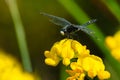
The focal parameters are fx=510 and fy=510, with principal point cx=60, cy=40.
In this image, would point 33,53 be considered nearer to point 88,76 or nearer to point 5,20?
point 5,20

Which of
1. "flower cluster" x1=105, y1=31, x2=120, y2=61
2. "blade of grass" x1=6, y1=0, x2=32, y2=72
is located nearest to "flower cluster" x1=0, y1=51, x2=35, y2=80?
"blade of grass" x1=6, y1=0, x2=32, y2=72

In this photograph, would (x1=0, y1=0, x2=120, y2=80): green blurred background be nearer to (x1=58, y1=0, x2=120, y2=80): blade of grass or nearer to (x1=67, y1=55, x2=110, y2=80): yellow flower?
(x1=58, y1=0, x2=120, y2=80): blade of grass

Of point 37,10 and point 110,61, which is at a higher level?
point 37,10

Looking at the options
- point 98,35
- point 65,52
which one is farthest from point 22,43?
point 65,52

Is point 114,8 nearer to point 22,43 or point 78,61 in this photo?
point 22,43

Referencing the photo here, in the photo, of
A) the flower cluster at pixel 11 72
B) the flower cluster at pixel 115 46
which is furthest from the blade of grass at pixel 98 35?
the flower cluster at pixel 11 72

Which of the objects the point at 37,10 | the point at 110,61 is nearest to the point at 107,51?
the point at 110,61
